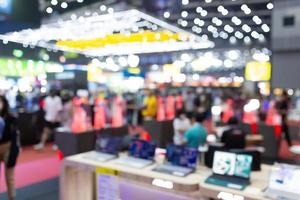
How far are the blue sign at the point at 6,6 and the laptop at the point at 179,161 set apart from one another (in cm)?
232

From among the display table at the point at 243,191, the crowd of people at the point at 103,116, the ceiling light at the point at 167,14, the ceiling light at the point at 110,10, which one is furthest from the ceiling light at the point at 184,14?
the display table at the point at 243,191

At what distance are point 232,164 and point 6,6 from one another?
2.93 meters

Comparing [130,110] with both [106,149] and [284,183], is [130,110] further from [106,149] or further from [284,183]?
[284,183]

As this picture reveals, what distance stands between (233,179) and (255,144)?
4390 millimetres

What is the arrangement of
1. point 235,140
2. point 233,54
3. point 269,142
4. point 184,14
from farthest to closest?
point 233,54 < point 184,14 < point 269,142 < point 235,140

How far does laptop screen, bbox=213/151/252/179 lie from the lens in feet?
9.05

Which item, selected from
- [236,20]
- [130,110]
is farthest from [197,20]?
[130,110]

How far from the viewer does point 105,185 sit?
11.3 ft

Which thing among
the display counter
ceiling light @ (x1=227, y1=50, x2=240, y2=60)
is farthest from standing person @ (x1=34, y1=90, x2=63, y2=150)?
ceiling light @ (x1=227, y1=50, x2=240, y2=60)

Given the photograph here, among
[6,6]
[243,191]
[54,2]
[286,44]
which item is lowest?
[243,191]

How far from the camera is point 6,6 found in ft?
12.4

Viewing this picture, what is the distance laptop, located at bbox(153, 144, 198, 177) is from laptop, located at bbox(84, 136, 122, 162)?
25.1 inches

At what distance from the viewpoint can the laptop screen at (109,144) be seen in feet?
11.9

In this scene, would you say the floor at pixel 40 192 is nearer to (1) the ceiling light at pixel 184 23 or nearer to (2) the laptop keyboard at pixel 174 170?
(2) the laptop keyboard at pixel 174 170
